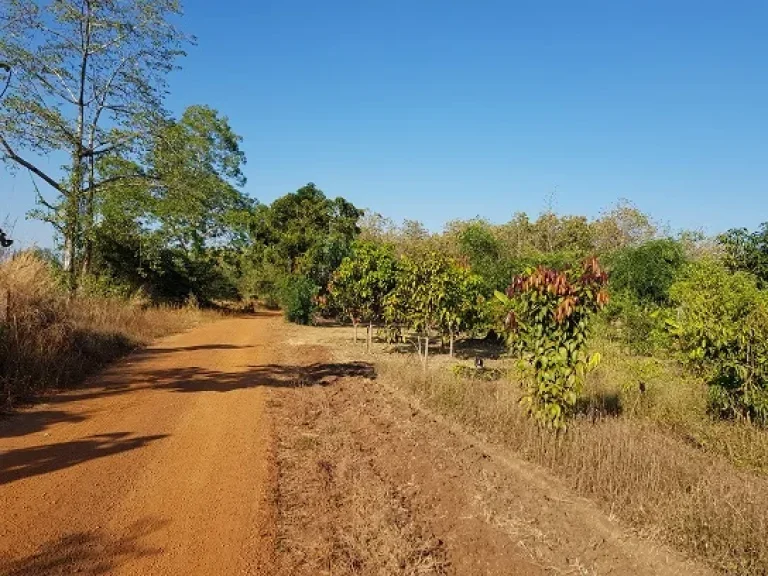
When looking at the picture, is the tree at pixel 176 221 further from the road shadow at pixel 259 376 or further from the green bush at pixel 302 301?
the road shadow at pixel 259 376

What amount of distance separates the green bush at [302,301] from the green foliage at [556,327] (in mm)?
16210

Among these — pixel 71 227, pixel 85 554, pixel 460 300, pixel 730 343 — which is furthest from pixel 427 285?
pixel 71 227

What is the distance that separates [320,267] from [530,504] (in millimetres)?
18577

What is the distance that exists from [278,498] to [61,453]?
8.26 feet

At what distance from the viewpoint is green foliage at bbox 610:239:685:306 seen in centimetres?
1456

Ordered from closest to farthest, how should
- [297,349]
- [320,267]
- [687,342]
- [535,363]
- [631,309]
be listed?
1. [535,363]
2. [687,342]
3. [631,309]
4. [297,349]
5. [320,267]

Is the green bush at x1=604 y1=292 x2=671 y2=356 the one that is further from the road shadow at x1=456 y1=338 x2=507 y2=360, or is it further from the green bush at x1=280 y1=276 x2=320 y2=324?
the green bush at x1=280 y1=276 x2=320 y2=324

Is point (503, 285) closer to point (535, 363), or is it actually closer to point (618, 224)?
point (535, 363)

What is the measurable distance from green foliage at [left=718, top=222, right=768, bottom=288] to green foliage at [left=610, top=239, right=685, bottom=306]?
2.35 metres

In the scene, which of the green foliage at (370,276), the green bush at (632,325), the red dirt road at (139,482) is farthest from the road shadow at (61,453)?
the green bush at (632,325)

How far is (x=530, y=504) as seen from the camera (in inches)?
180

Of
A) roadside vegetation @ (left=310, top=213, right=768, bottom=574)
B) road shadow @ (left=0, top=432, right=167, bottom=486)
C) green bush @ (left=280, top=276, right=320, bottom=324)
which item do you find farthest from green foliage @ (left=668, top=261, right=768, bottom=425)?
green bush @ (left=280, top=276, right=320, bottom=324)

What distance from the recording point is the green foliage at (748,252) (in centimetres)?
1117

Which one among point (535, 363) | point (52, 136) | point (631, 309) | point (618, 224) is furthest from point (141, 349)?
point (618, 224)
